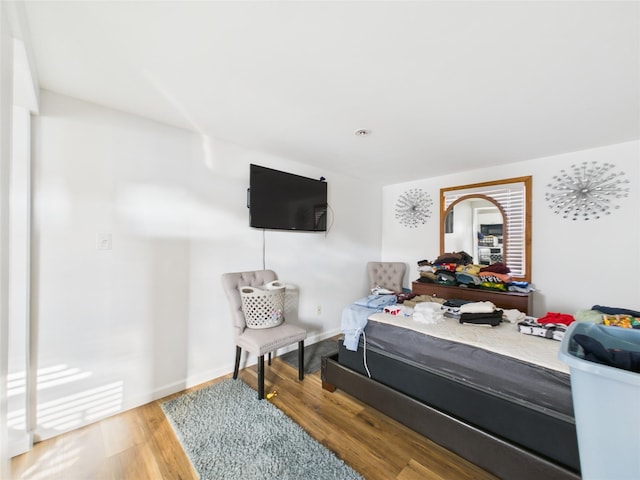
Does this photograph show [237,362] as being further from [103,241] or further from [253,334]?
[103,241]

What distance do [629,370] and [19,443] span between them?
9.20 feet

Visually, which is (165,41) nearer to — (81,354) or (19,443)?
(81,354)

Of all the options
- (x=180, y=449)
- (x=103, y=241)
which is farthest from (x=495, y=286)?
(x=103, y=241)

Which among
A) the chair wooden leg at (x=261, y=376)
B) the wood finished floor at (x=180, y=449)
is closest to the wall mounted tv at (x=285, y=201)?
the chair wooden leg at (x=261, y=376)

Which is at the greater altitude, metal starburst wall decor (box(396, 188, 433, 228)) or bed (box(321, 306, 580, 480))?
metal starburst wall decor (box(396, 188, 433, 228))

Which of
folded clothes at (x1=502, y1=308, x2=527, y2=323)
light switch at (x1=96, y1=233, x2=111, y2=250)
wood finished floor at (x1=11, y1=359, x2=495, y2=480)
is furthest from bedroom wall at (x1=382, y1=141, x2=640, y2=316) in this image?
light switch at (x1=96, y1=233, x2=111, y2=250)

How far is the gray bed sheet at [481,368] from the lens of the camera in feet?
4.14

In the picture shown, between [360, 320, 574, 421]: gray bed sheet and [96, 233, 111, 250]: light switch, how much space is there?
1.99 metres

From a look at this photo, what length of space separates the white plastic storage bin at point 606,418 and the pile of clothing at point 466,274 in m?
2.45

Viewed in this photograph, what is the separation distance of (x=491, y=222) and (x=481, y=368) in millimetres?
2369

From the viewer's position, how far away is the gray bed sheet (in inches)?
49.6

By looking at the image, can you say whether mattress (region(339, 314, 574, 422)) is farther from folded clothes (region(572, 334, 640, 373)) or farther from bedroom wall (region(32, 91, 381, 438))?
bedroom wall (region(32, 91, 381, 438))

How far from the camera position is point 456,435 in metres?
1.44

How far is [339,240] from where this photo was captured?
11.8 ft
